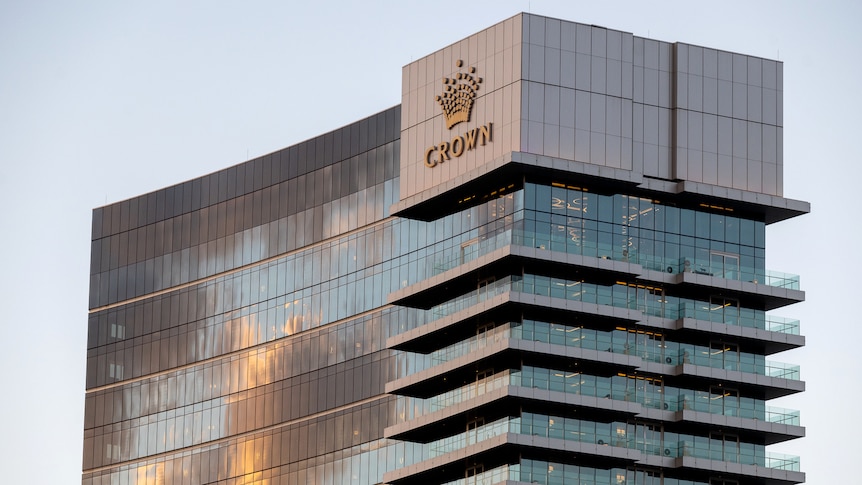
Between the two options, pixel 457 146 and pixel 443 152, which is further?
pixel 443 152

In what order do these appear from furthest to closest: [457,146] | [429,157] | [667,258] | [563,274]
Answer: [429,157] → [667,258] → [457,146] → [563,274]

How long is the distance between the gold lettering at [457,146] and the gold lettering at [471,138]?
57 centimetres

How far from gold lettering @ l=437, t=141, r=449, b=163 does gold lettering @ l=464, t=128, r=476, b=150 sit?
2.34m

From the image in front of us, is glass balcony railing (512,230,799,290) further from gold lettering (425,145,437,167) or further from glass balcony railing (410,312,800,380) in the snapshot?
gold lettering (425,145,437,167)

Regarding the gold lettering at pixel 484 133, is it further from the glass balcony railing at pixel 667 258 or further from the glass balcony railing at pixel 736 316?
the glass balcony railing at pixel 736 316

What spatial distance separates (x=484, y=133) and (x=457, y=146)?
9.91 feet

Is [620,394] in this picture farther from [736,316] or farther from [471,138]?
[471,138]

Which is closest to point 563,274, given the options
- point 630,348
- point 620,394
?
point 630,348

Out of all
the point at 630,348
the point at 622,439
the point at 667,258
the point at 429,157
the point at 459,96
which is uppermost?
the point at 459,96

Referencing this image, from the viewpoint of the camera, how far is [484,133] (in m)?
163

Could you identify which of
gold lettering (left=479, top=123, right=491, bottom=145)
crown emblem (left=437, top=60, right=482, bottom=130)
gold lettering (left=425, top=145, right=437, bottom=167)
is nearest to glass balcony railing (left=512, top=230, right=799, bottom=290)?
gold lettering (left=479, top=123, right=491, bottom=145)

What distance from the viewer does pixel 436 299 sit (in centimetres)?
16800

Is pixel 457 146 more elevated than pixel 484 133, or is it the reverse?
pixel 484 133

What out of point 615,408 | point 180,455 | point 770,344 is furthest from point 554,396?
point 180,455
